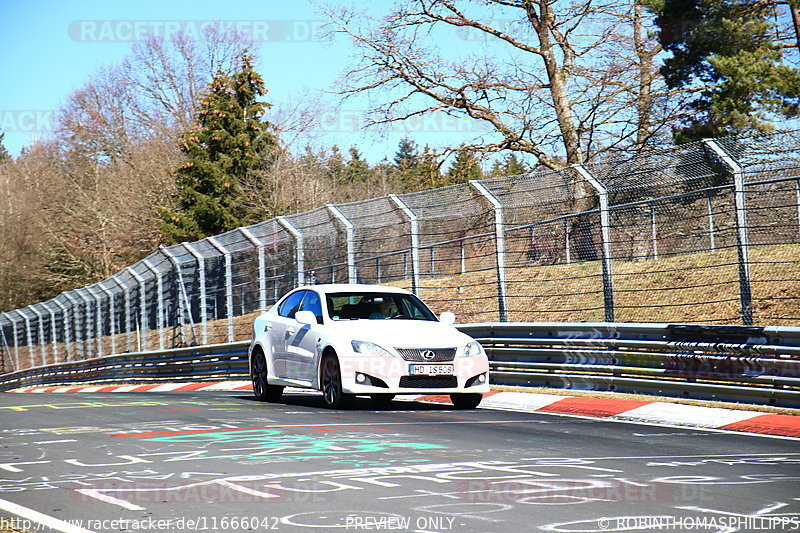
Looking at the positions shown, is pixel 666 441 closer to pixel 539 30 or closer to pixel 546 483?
pixel 546 483

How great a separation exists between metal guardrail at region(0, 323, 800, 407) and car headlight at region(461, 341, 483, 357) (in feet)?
5.05

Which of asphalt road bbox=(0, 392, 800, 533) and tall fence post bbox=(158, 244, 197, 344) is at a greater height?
tall fence post bbox=(158, 244, 197, 344)

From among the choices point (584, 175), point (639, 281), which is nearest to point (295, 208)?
point (639, 281)

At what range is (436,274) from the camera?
62.6 feet

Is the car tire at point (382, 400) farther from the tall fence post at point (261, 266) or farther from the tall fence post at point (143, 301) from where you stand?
the tall fence post at point (143, 301)

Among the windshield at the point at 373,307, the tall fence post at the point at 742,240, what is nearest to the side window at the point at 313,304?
the windshield at the point at 373,307

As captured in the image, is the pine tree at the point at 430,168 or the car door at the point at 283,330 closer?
the car door at the point at 283,330

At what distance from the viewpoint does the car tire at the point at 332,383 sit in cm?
1239

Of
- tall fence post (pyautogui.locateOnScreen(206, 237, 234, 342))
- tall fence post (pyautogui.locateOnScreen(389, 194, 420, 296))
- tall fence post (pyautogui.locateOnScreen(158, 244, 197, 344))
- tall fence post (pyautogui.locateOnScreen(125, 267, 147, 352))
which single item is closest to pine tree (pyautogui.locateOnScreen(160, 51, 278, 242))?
tall fence post (pyautogui.locateOnScreen(125, 267, 147, 352))

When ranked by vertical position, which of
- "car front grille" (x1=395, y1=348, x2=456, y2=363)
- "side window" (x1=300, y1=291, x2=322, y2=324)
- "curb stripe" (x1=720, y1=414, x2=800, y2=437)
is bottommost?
"curb stripe" (x1=720, y1=414, x2=800, y2=437)

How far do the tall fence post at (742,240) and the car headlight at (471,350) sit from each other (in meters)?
3.09

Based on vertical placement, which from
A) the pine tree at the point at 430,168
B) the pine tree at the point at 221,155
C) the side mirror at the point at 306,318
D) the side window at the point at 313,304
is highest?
the pine tree at the point at 221,155

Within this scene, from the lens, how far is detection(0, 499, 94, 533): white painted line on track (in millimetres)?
5547

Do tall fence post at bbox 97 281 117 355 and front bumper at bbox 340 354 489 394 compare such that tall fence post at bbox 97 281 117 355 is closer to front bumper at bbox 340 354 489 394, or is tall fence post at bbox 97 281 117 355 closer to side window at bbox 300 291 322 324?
side window at bbox 300 291 322 324
